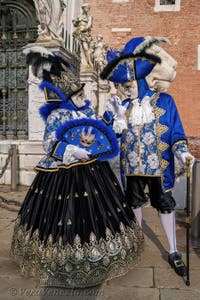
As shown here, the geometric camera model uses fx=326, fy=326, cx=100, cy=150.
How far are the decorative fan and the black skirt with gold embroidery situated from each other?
6.2 inches

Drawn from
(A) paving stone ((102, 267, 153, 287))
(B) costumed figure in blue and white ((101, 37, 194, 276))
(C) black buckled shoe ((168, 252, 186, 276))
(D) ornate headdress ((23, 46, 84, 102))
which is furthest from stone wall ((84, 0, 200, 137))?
(A) paving stone ((102, 267, 153, 287))

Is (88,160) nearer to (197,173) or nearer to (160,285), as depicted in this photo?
(160,285)

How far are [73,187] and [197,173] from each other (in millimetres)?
1808

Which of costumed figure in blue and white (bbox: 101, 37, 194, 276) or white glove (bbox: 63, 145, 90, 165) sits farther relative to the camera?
costumed figure in blue and white (bbox: 101, 37, 194, 276)

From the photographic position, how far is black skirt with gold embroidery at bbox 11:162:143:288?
276 cm

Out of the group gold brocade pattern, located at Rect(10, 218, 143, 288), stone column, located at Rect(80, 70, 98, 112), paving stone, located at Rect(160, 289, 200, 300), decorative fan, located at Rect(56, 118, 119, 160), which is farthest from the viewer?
stone column, located at Rect(80, 70, 98, 112)

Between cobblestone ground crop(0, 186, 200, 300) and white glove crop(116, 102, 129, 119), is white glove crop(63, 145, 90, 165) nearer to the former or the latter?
white glove crop(116, 102, 129, 119)

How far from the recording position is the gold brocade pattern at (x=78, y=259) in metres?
2.75

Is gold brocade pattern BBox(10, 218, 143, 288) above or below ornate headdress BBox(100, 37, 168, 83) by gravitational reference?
below

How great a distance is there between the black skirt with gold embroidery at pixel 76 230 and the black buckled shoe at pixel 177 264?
0.39m

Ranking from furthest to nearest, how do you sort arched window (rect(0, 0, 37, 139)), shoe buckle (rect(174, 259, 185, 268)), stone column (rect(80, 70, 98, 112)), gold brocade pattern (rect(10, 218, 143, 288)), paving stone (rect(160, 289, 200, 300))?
stone column (rect(80, 70, 98, 112))
arched window (rect(0, 0, 37, 139))
shoe buckle (rect(174, 259, 185, 268))
gold brocade pattern (rect(10, 218, 143, 288))
paving stone (rect(160, 289, 200, 300))

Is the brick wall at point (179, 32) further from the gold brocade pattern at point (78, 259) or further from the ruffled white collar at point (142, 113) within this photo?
the gold brocade pattern at point (78, 259)

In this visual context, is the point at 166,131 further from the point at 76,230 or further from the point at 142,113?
the point at 76,230

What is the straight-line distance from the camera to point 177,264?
10.2 ft
